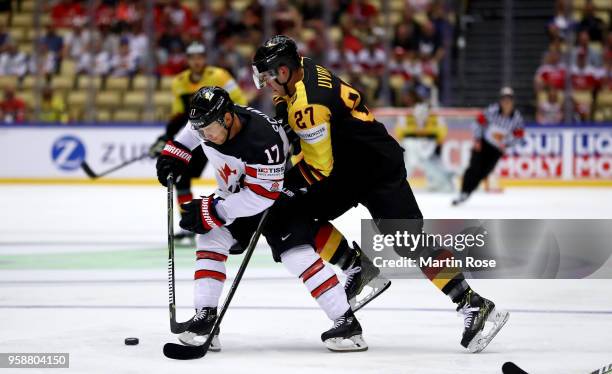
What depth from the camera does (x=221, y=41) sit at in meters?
15.9

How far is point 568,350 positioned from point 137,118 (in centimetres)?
Result: 1133

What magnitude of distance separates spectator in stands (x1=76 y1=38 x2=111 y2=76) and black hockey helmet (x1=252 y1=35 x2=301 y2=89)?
439 inches

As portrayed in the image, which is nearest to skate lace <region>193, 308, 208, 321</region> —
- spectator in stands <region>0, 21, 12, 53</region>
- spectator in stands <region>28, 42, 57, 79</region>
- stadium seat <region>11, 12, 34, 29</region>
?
spectator in stands <region>28, 42, 57, 79</region>

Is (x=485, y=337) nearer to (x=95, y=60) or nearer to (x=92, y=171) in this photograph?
(x=92, y=171)

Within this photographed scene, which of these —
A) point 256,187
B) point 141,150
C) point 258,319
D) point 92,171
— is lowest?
point 141,150

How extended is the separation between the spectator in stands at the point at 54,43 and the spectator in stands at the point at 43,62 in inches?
1.1

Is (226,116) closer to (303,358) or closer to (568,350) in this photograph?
(303,358)

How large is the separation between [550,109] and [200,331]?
36.9 ft

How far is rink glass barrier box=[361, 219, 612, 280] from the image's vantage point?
4500mm

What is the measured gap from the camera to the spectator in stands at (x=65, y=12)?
15.9m

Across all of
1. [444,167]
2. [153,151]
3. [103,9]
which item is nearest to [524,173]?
[444,167]

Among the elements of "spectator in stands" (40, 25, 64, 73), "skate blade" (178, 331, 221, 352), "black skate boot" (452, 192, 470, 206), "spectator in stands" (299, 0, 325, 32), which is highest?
"skate blade" (178, 331, 221, 352)

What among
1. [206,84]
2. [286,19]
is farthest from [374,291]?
[286,19]

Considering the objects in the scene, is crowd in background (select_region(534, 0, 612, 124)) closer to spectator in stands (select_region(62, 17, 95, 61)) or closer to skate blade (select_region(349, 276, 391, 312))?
spectator in stands (select_region(62, 17, 95, 61))
